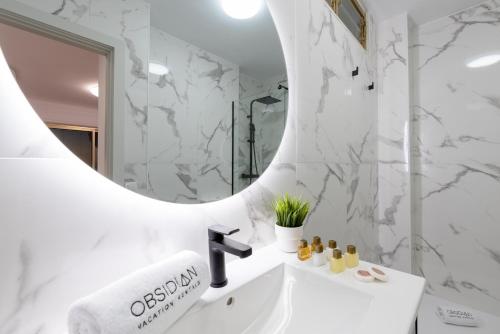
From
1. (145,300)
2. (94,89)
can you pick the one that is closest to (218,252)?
(145,300)

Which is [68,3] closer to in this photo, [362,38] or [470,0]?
[362,38]

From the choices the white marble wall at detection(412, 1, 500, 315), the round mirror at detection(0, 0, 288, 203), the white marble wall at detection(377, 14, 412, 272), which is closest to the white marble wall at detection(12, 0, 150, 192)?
the round mirror at detection(0, 0, 288, 203)

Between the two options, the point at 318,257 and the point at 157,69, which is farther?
the point at 318,257

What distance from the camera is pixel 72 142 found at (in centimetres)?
44

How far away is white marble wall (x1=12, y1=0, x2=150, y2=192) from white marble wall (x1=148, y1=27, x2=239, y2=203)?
0.02 meters

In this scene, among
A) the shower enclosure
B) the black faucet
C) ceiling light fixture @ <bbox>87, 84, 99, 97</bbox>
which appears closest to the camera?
ceiling light fixture @ <bbox>87, 84, 99, 97</bbox>

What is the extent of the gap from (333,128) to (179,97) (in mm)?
877

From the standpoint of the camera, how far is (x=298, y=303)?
2.13 ft

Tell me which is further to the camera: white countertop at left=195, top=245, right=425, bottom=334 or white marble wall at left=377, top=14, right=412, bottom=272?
white marble wall at left=377, top=14, right=412, bottom=272

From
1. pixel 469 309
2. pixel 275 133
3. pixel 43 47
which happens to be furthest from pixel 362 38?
pixel 469 309

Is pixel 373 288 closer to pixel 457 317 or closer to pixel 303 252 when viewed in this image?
pixel 303 252

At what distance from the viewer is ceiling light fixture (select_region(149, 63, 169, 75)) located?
552mm

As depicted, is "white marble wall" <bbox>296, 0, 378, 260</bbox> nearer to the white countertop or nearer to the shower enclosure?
the shower enclosure

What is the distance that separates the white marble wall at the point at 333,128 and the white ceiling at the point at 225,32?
18 centimetres
